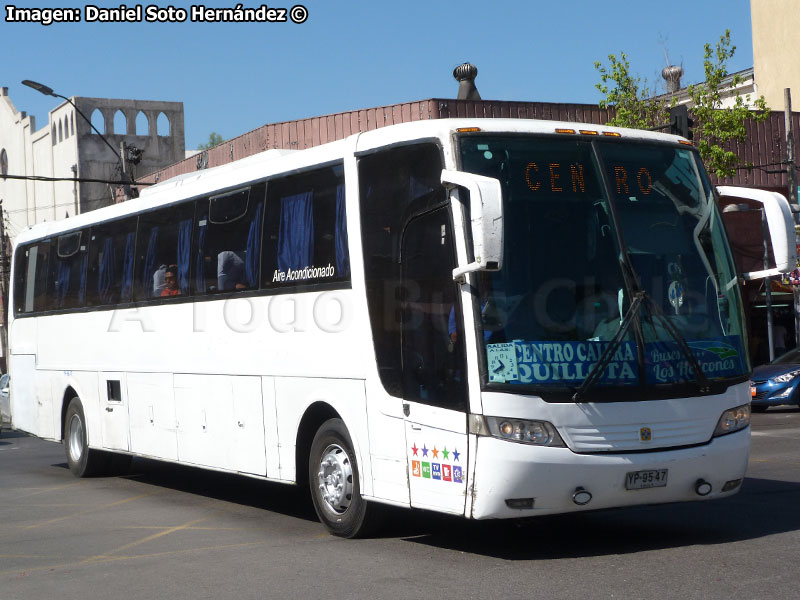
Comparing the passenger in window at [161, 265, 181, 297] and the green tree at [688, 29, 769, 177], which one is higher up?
the green tree at [688, 29, 769, 177]

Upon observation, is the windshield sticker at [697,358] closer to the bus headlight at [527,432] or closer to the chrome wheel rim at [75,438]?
the bus headlight at [527,432]

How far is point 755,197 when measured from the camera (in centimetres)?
933

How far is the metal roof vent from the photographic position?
35.3 meters

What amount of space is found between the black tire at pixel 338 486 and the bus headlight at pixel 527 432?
1.77 m

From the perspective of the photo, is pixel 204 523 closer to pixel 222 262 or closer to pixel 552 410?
pixel 222 262

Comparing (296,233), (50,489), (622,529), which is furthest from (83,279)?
(622,529)

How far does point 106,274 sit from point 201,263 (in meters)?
3.14

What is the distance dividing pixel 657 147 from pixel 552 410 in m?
2.49

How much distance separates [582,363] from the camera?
8.16 m

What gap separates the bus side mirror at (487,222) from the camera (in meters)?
7.57

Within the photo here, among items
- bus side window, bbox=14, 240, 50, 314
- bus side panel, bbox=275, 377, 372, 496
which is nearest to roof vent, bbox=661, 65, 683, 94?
bus side window, bbox=14, 240, 50, 314

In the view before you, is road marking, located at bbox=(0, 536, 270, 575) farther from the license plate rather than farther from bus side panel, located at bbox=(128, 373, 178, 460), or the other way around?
bus side panel, located at bbox=(128, 373, 178, 460)

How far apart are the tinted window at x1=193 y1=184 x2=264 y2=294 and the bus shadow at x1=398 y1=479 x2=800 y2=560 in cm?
297

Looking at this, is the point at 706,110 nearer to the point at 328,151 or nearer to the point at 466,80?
the point at 466,80
